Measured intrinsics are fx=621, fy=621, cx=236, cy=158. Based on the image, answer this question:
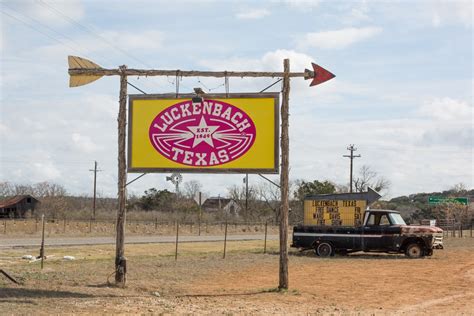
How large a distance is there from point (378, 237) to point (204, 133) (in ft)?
43.6

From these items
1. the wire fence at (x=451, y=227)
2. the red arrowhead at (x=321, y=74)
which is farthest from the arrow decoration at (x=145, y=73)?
the wire fence at (x=451, y=227)

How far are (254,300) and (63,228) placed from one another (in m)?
39.1

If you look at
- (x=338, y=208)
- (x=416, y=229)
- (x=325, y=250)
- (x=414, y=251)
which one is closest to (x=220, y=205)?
(x=338, y=208)

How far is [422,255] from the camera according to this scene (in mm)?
25797

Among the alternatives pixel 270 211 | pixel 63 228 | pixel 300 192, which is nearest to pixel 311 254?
pixel 63 228

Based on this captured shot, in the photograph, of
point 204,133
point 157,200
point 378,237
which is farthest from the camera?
point 157,200

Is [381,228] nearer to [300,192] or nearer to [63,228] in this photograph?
[63,228]

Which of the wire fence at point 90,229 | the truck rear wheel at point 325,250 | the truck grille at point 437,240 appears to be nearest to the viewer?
the truck rear wheel at point 325,250

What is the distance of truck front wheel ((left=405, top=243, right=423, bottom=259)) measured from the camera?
84.2ft

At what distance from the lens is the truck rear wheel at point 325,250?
26203 millimetres

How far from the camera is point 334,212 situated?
27.2m

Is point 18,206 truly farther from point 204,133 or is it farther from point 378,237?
point 204,133

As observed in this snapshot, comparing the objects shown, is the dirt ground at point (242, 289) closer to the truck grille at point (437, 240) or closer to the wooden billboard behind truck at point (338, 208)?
the wooden billboard behind truck at point (338, 208)

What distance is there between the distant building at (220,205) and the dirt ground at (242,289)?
6634 centimetres
